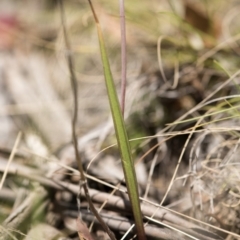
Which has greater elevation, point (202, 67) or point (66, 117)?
point (202, 67)

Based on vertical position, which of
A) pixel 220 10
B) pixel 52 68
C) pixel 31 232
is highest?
pixel 220 10

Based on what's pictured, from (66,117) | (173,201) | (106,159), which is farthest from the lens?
(66,117)

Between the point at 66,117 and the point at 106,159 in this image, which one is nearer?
the point at 106,159

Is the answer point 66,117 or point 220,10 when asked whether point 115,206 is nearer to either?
point 66,117

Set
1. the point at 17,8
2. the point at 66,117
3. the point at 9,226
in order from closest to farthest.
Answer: the point at 9,226
the point at 66,117
the point at 17,8

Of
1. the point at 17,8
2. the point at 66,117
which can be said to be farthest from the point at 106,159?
the point at 17,8

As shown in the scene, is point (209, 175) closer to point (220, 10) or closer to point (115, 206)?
point (115, 206)
